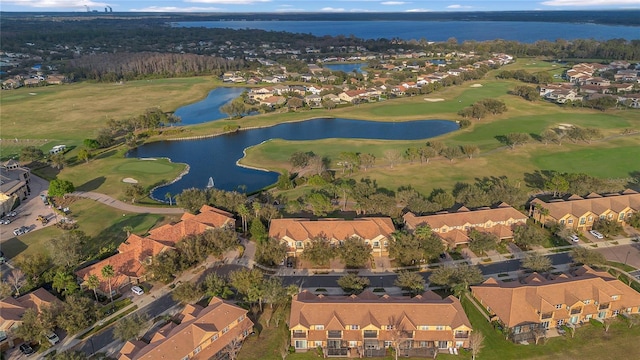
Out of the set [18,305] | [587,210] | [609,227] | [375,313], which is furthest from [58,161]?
[609,227]

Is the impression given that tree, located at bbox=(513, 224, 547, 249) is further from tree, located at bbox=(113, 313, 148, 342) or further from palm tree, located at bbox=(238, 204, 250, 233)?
tree, located at bbox=(113, 313, 148, 342)

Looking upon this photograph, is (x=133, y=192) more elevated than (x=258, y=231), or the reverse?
(x=133, y=192)

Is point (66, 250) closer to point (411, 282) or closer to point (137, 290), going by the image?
point (137, 290)

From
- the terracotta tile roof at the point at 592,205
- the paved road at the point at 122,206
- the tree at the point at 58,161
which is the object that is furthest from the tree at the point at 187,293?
the tree at the point at 58,161

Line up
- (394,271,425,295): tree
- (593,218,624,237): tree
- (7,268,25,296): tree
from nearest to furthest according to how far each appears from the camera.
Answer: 1. (394,271,425,295): tree
2. (7,268,25,296): tree
3. (593,218,624,237): tree

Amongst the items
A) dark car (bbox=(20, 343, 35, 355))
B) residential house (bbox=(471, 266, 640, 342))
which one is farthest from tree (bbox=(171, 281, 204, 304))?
residential house (bbox=(471, 266, 640, 342))

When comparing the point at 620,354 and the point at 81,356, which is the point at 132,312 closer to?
the point at 81,356
